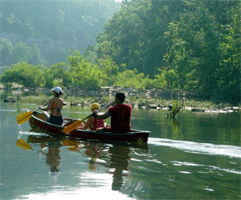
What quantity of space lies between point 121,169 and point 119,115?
11.0 ft

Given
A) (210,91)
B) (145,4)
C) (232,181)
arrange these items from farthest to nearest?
(145,4) < (210,91) < (232,181)

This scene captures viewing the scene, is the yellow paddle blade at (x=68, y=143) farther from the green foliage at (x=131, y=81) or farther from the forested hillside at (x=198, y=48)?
the green foliage at (x=131, y=81)

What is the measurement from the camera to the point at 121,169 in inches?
441

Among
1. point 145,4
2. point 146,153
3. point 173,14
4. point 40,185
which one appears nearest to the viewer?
point 40,185

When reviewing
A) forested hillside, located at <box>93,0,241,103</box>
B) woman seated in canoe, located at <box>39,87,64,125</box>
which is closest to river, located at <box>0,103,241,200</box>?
woman seated in canoe, located at <box>39,87,64,125</box>

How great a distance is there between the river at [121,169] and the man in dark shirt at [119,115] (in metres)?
0.59

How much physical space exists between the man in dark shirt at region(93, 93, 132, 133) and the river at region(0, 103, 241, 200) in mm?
595

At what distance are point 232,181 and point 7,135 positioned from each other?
31.0 feet

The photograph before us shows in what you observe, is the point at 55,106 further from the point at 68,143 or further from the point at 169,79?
the point at 169,79

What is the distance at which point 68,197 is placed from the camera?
8.60 m

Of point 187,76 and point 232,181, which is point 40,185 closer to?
point 232,181

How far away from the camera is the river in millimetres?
9047

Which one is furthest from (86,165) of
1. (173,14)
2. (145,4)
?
(145,4)

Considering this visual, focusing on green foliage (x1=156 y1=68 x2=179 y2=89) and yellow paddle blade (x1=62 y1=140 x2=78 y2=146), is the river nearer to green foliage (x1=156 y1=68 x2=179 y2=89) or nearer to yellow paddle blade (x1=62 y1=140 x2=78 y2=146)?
yellow paddle blade (x1=62 y1=140 x2=78 y2=146)
